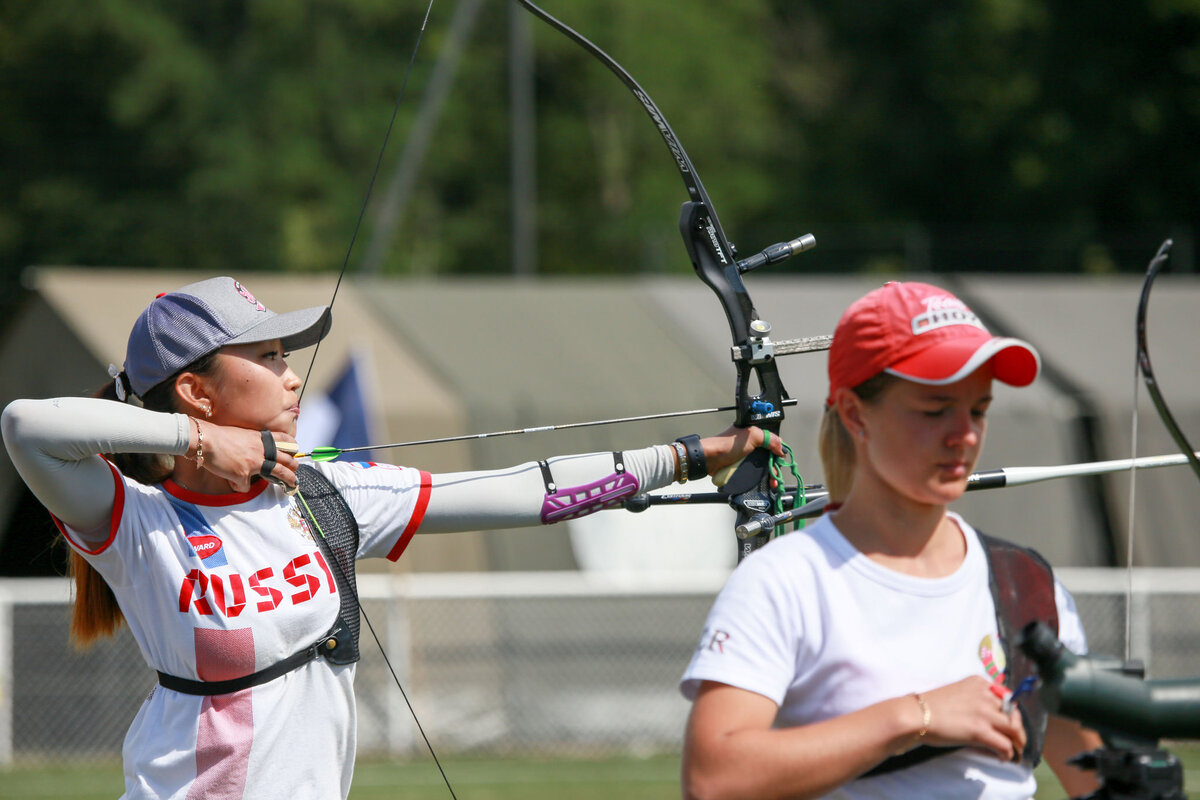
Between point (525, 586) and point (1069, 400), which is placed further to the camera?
point (1069, 400)

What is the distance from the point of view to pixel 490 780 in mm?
7477

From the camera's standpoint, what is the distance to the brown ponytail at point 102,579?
8.14 ft

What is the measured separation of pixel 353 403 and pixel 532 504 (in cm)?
629

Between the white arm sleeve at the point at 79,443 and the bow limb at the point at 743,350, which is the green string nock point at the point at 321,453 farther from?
the bow limb at the point at 743,350

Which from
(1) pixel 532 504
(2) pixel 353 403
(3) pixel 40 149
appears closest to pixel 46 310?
(2) pixel 353 403

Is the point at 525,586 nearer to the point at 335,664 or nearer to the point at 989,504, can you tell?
the point at 989,504

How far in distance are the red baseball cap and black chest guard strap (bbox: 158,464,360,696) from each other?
1055mm

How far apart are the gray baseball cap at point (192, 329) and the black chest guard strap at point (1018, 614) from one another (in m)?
1.32

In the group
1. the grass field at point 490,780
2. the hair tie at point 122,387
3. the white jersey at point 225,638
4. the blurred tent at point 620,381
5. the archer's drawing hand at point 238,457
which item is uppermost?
the hair tie at point 122,387

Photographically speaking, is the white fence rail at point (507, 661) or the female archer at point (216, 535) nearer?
the female archer at point (216, 535)

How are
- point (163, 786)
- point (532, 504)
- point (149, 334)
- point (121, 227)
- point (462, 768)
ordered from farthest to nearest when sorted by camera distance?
point (121, 227) → point (462, 768) → point (532, 504) → point (149, 334) → point (163, 786)

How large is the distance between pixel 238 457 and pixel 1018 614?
128cm

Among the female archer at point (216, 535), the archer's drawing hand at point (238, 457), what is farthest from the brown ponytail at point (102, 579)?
the archer's drawing hand at point (238, 457)

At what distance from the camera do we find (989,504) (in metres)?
9.60
